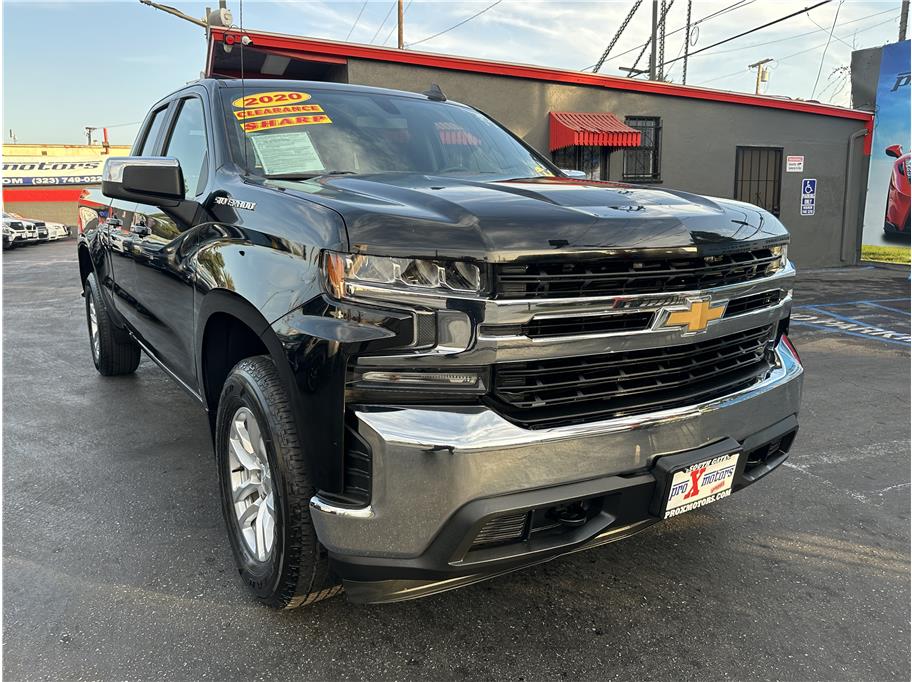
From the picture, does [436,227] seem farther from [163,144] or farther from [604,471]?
[163,144]

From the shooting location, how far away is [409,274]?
192 centimetres

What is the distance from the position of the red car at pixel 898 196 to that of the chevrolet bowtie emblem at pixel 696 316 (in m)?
17.8

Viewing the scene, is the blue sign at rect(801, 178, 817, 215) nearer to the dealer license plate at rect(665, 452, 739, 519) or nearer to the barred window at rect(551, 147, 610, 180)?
the barred window at rect(551, 147, 610, 180)

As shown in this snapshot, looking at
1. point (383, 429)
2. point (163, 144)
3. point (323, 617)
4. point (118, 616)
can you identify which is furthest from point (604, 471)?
point (163, 144)

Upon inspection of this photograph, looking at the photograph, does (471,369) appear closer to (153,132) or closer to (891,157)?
(153,132)

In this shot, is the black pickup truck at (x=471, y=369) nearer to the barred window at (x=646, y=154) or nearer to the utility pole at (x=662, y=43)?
the barred window at (x=646, y=154)

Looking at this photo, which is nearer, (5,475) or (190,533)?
(190,533)

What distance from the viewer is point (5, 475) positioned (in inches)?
145

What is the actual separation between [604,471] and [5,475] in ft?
10.7

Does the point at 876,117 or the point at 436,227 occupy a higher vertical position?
the point at 876,117

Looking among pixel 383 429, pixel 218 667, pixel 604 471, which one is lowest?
pixel 218 667

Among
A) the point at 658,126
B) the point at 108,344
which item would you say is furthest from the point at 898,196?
Answer: the point at 108,344

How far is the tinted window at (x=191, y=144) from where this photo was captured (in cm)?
305

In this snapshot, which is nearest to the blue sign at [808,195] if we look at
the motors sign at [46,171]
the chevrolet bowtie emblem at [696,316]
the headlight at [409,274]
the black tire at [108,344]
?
the black tire at [108,344]
